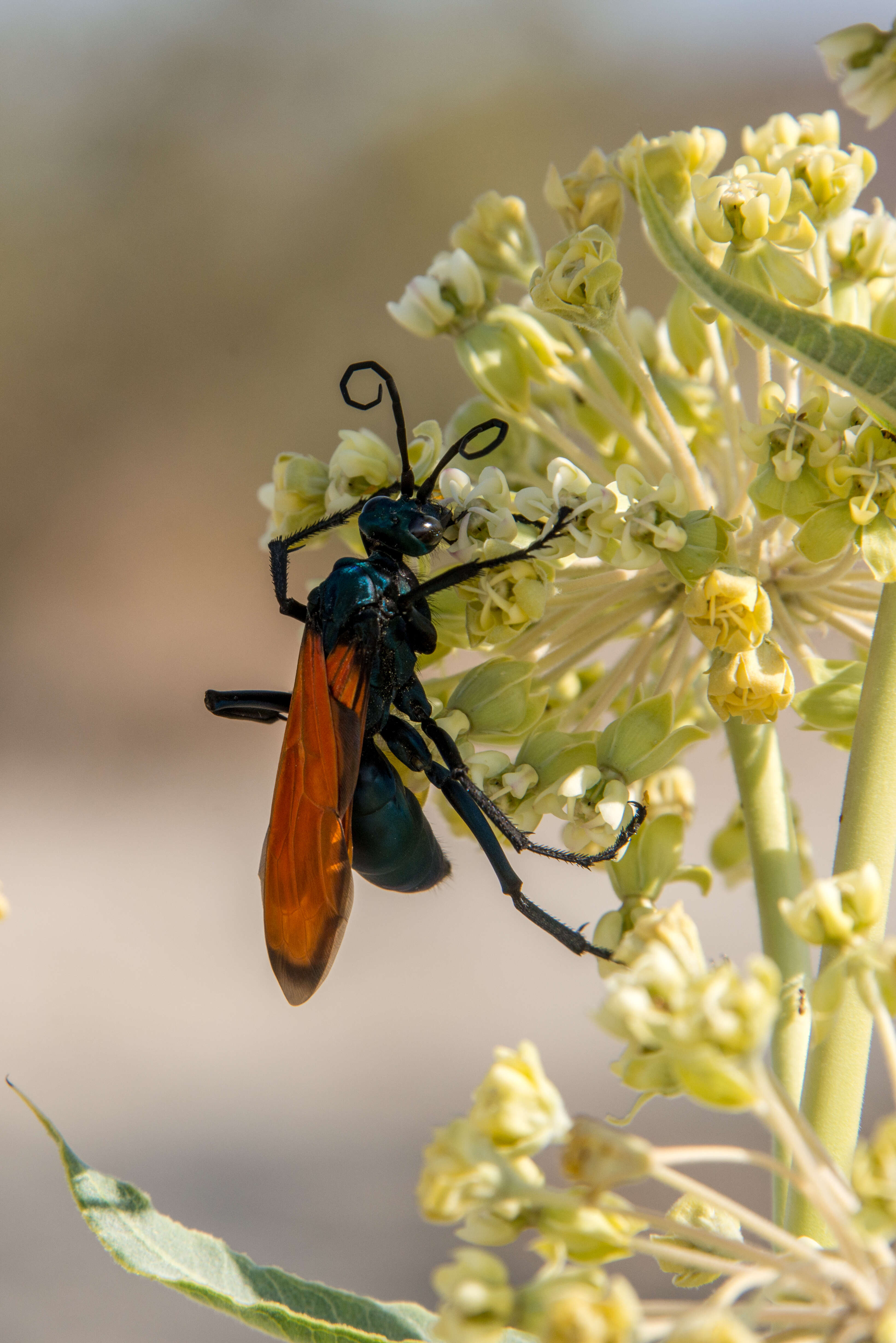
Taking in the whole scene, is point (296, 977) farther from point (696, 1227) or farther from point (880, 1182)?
point (880, 1182)

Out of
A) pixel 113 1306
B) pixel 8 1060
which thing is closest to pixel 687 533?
pixel 113 1306

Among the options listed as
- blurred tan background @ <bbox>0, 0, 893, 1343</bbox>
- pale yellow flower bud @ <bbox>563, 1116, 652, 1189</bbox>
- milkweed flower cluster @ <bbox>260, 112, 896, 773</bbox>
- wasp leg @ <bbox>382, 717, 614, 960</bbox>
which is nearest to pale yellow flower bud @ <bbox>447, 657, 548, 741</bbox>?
milkweed flower cluster @ <bbox>260, 112, 896, 773</bbox>

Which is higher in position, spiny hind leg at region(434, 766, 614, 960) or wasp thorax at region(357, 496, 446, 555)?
wasp thorax at region(357, 496, 446, 555)

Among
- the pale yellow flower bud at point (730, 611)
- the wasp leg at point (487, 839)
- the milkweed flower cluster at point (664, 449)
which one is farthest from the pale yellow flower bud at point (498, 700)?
the pale yellow flower bud at point (730, 611)

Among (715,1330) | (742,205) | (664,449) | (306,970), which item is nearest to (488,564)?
(664,449)

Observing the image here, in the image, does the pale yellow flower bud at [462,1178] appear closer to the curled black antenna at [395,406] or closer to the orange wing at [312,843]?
the orange wing at [312,843]

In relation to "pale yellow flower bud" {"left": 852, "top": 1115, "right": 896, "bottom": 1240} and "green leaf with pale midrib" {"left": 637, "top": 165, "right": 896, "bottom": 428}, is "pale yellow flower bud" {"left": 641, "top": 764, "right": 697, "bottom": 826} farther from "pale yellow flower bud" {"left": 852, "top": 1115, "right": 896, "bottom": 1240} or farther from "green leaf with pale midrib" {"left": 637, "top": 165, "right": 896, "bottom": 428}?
"pale yellow flower bud" {"left": 852, "top": 1115, "right": 896, "bottom": 1240}
